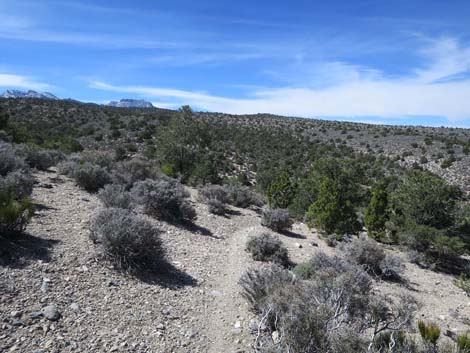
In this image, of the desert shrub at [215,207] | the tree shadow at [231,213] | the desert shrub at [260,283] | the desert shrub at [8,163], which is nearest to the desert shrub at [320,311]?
the desert shrub at [260,283]

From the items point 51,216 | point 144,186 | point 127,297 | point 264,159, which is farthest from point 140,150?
point 127,297

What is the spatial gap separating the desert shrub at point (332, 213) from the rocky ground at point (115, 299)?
400 centimetres

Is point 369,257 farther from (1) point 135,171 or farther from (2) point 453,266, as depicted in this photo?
(1) point 135,171

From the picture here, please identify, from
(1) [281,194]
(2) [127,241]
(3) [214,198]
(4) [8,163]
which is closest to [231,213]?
(3) [214,198]

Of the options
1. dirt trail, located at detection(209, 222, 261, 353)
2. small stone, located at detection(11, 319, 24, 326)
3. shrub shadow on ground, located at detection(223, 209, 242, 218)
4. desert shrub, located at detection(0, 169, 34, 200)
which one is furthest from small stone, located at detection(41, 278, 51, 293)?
shrub shadow on ground, located at detection(223, 209, 242, 218)

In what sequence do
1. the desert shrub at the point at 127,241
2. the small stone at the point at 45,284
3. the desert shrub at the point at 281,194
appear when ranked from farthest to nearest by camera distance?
the desert shrub at the point at 281,194 → the desert shrub at the point at 127,241 → the small stone at the point at 45,284

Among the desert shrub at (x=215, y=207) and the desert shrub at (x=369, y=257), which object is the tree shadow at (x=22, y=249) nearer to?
the desert shrub at (x=215, y=207)

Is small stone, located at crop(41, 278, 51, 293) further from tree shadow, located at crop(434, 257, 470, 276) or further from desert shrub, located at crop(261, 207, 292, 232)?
tree shadow, located at crop(434, 257, 470, 276)

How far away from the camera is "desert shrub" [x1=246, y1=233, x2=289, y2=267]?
28.0 feet

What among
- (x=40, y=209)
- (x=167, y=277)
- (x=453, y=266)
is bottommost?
(x=453, y=266)

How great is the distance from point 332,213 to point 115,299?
917cm

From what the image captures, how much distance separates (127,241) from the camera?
250 inches

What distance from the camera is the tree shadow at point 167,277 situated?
6.33 metres

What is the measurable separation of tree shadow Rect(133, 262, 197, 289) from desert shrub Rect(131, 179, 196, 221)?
3036mm
